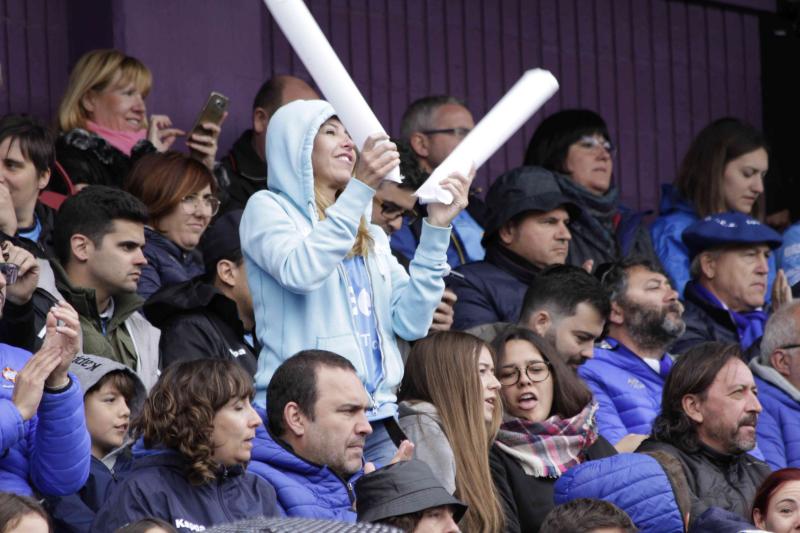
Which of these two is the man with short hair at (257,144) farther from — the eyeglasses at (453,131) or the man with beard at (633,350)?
the man with beard at (633,350)

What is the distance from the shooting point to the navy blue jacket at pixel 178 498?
17.4 feet

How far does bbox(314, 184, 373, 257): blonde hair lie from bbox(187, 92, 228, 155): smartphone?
6.56 ft

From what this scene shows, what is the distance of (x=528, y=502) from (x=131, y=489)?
1.83m

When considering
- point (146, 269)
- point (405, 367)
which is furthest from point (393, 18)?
point (405, 367)

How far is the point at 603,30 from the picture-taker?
11.3m

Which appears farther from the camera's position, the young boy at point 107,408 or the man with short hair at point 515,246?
the man with short hair at point 515,246

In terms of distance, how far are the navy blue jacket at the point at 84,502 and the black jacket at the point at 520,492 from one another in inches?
54.7

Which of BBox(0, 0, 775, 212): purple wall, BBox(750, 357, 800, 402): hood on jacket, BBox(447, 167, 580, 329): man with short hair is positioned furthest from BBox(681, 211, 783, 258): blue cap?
BBox(0, 0, 775, 212): purple wall

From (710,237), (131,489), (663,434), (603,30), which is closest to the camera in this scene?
(131,489)

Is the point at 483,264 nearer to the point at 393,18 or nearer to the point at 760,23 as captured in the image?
the point at 393,18

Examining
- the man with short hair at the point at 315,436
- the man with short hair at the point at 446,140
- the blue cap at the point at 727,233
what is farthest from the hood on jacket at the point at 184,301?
the blue cap at the point at 727,233

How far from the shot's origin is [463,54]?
10539mm

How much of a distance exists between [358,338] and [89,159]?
7.15ft

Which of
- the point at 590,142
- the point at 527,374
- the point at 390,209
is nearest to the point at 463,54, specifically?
the point at 590,142
